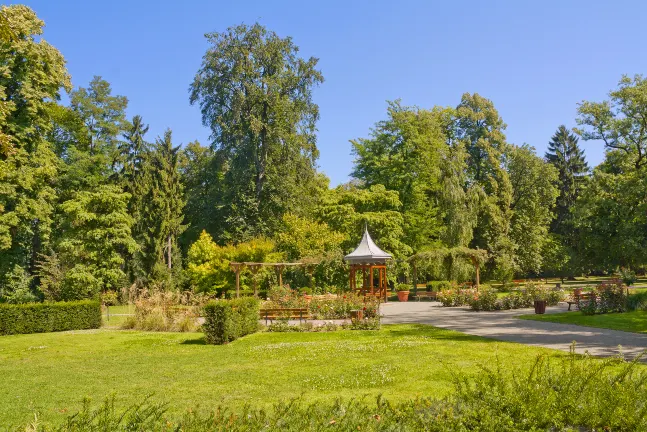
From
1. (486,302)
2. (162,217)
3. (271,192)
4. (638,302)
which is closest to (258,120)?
(271,192)

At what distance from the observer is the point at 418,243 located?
3709cm

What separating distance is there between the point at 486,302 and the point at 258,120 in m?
19.7

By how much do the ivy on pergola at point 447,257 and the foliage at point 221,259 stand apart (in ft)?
29.6

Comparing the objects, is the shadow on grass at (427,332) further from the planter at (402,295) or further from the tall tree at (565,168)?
the tall tree at (565,168)

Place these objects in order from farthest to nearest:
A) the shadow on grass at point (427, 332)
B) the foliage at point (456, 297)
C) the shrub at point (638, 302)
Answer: the foliage at point (456, 297) < the shrub at point (638, 302) < the shadow on grass at point (427, 332)

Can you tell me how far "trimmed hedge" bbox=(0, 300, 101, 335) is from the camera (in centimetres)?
1872

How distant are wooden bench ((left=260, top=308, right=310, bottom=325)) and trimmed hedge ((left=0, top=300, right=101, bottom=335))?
7006 mm

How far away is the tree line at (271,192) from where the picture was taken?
29.1 meters

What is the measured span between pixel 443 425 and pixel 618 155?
34588 millimetres

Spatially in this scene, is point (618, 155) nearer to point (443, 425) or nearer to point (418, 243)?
point (418, 243)

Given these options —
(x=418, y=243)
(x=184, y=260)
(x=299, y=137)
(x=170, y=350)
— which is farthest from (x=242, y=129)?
(x=170, y=350)

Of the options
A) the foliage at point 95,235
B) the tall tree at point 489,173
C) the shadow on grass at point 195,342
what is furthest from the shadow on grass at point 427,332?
the tall tree at point 489,173

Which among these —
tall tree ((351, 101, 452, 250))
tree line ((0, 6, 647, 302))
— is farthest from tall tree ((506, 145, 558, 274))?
tall tree ((351, 101, 452, 250))

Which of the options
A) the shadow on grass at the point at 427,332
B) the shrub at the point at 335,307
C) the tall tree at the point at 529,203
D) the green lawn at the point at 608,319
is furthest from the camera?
the tall tree at the point at 529,203
